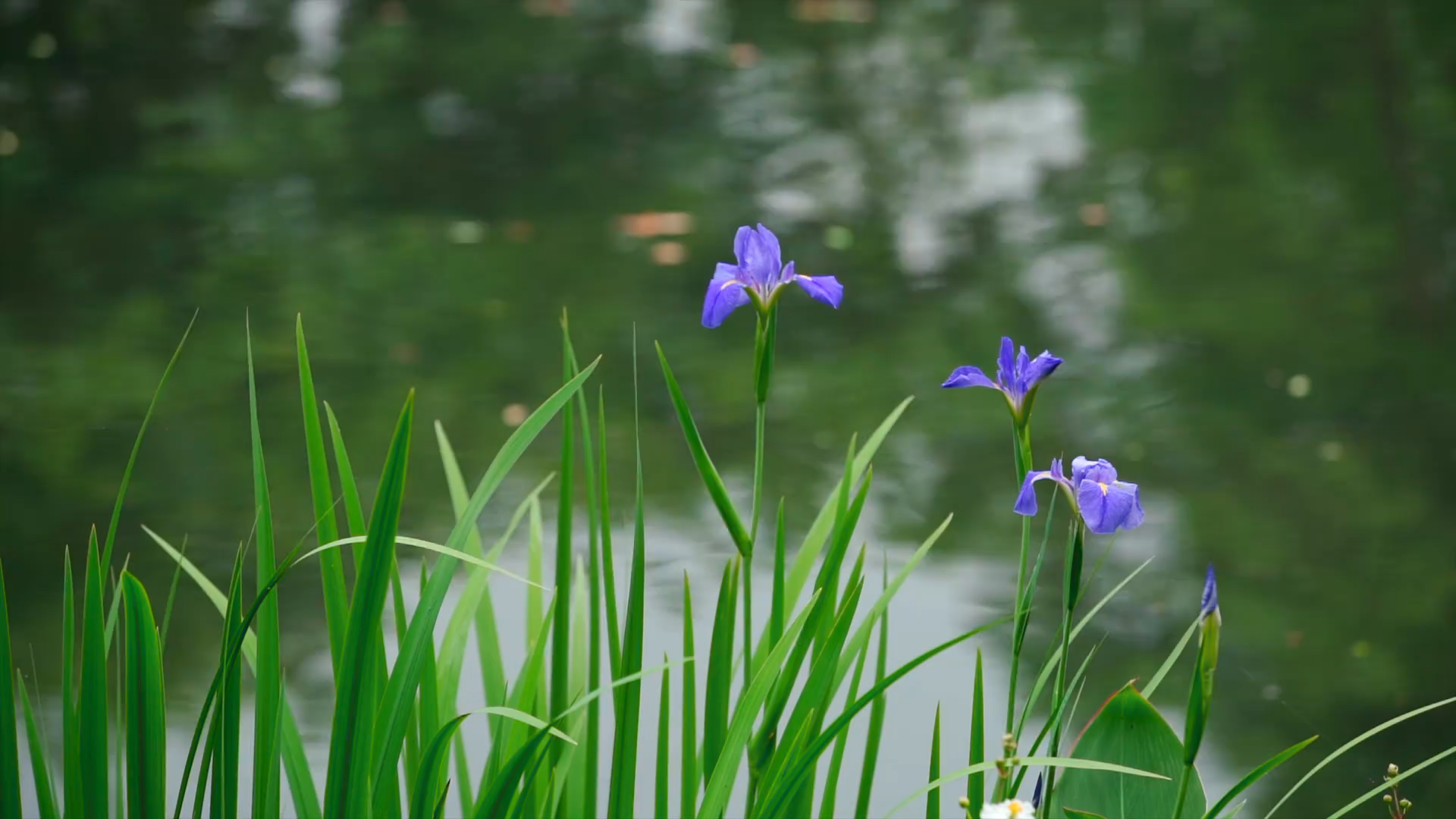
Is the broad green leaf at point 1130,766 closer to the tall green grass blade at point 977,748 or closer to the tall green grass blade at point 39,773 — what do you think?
the tall green grass blade at point 977,748

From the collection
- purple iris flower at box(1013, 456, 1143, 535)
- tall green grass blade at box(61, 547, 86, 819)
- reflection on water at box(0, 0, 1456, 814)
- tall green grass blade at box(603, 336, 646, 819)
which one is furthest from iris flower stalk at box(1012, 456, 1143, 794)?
reflection on water at box(0, 0, 1456, 814)

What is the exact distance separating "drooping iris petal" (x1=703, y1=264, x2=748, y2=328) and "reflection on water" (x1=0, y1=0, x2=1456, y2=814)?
3.74ft

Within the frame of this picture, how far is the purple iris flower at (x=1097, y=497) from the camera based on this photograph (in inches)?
38.7

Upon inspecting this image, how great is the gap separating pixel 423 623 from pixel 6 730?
1.17ft

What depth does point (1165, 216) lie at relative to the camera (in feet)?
12.8

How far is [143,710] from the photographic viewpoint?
3.58 ft

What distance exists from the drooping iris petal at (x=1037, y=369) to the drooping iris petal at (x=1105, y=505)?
98 millimetres

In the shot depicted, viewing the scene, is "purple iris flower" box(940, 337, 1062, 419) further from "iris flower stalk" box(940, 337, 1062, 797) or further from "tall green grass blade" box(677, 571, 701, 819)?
"tall green grass blade" box(677, 571, 701, 819)

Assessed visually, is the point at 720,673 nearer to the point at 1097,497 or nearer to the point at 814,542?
the point at 814,542

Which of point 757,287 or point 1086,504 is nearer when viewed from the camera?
point 1086,504

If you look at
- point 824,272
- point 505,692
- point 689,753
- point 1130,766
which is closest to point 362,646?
point 505,692

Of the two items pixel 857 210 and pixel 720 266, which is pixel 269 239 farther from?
pixel 720 266

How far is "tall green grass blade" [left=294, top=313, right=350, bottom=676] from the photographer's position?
1118 mm

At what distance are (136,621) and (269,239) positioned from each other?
285 cm
